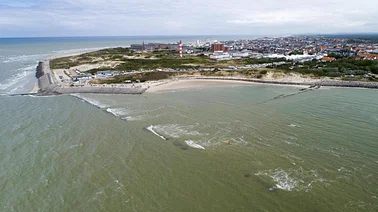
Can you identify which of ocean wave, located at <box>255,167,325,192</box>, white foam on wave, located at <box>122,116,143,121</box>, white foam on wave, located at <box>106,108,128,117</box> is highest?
white foam on wave, located at <box>122,116,143,121</box>

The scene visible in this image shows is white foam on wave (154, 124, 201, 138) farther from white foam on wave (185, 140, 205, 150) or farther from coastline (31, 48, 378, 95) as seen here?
coastline (31, 48, 378, 95)

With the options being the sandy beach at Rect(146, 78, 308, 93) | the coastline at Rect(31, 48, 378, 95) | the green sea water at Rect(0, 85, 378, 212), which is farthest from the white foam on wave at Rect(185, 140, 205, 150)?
the sandy beach at Rect(146, 78, 308, 93)

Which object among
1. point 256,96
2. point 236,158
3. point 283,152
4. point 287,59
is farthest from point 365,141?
point 287,59

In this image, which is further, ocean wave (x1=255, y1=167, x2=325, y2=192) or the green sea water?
ocean wave (x1=255, y1=167, x2=325, y2=192)

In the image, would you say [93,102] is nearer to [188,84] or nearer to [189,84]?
[188,84]

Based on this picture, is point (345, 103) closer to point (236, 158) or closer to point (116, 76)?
point (236, 158)
